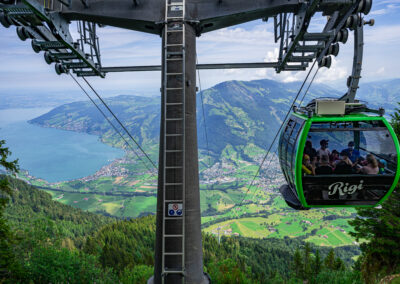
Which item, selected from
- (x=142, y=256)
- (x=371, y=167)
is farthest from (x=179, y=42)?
(x=142, y=256)

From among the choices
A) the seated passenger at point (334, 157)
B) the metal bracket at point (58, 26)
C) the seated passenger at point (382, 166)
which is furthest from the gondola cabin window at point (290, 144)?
the metal bracket at point (58, 26)

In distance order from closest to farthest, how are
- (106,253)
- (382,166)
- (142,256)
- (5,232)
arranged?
(382,166) < (5,232) < (106,253) < (142,256)

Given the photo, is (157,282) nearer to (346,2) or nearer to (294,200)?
(294,200)

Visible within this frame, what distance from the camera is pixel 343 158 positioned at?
6648 millimetres

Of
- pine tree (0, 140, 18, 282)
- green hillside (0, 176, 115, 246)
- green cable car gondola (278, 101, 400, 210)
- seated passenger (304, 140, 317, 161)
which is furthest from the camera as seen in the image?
green hillside (0, 176, 115, 246)

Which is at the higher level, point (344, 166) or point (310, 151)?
point (310, 151)

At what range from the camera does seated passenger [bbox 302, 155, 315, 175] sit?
6574mm

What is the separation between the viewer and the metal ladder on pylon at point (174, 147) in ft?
22.6

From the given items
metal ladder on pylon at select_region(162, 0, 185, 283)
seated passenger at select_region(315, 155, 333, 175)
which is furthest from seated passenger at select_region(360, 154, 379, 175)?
metal ladder on pylon at select_region(162, 0, 185, 283)

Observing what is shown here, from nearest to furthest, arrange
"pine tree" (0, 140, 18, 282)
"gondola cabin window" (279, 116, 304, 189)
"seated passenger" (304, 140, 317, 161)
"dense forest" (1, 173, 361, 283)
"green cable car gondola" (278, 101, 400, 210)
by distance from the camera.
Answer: "green cable car gondola" (278, 101, 400, 210), "seated passenger" (304, 140, 317, 161), "gondola cabin window" (279, 116, 304, 189), "pine tree" (0, 140, 18, 282), "dense forest" (1, 173, 361, 283)

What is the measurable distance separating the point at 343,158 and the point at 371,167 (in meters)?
0.64

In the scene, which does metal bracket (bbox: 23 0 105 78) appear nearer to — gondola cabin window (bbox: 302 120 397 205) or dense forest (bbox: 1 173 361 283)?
gondola cabin window (bbox: 302 120 397 205)

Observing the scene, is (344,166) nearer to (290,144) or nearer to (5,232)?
(290,144)

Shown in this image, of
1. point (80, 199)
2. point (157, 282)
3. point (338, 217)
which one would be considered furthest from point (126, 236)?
point (80, 199)
